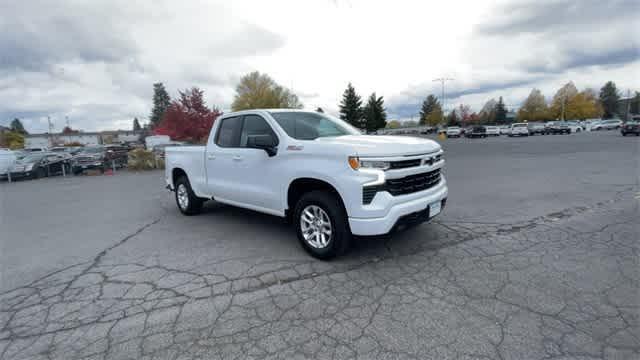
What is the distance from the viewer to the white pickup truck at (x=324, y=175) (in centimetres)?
339

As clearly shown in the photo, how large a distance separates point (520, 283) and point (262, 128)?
3682 mm

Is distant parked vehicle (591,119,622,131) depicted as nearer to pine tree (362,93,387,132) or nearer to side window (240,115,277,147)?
pine tree (362,93,387,132)

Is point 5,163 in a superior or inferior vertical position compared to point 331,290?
superior

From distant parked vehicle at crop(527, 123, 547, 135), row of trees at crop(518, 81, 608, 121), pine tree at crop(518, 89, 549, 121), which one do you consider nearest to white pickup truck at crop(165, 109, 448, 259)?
distant parked vehicle at crop(527, 123, 547, 135)

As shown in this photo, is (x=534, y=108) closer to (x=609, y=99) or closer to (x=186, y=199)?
(x=609, y=99)

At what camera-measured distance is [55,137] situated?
82.2 m

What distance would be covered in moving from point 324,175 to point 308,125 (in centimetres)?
124

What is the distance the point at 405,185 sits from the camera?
363cm

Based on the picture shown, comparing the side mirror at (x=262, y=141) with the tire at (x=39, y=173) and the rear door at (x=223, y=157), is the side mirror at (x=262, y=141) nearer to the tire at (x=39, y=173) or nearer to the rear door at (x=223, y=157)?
the rear door at (x=223, y=157)

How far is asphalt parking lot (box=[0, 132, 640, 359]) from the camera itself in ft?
7.87

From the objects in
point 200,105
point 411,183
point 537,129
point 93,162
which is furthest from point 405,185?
point 537,129

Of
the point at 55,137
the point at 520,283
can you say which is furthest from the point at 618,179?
the point at 55,137

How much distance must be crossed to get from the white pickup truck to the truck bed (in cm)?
42

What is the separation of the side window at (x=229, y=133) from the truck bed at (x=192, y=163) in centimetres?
53
